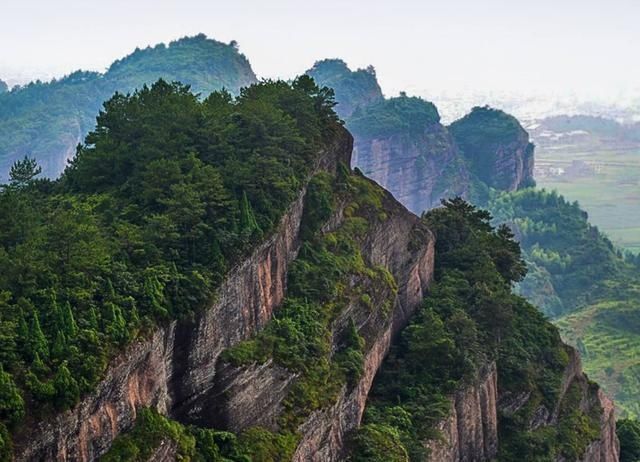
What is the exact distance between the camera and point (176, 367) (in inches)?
1083

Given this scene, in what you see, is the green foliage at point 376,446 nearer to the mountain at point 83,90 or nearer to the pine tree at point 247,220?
the pine tree at point 247,220

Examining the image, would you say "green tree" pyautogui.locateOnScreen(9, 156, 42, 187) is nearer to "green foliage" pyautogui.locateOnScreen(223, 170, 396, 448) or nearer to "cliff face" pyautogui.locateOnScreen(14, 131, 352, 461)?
"cliff face" pyautogui.locateOnScreen(14, 131, 352, 461)

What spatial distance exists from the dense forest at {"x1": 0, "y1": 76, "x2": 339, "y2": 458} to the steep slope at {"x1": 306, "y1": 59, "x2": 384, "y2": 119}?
128621mm

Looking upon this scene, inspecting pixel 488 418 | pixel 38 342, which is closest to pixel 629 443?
pixel 488 418

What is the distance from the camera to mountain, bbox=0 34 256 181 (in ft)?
477

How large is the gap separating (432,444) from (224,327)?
1087 cm

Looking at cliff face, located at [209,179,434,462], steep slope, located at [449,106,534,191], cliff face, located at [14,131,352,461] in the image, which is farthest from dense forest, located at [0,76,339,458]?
steep slope, located at [449,106,534,191]

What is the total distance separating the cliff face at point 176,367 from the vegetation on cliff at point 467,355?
673cm

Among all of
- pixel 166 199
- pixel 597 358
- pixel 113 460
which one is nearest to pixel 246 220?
pixel 166 199

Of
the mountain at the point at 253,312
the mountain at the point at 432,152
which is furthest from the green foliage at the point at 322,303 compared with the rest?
the mountain at the point at 432,152

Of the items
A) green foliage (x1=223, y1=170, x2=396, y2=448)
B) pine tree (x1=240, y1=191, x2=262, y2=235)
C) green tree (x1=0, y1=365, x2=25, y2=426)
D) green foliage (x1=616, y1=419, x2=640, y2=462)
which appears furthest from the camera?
green foliage (x1=616, y1=419, x2=640, y2=462)

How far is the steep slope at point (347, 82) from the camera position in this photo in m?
170

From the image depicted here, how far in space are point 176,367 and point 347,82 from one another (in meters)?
151

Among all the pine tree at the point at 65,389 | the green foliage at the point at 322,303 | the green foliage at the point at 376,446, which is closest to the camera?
the pine tree at the point at 65,389
